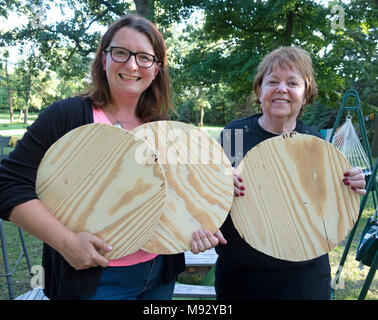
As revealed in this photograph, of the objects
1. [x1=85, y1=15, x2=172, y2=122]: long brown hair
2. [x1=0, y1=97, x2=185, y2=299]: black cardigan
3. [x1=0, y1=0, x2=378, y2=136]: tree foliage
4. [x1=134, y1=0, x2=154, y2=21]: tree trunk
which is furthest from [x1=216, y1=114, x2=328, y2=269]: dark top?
[x1=134, y1=0, x2=154, y2=21]: tree trunk

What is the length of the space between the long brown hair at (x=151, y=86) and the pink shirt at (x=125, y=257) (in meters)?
0.06

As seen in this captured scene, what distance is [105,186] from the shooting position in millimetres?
1249

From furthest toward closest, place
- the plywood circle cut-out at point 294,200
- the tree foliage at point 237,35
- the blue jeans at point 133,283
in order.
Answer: the tree foliage at point 237,35 → the plywood circle cut-out at point 294,200 → the blue jeans at point 133,283

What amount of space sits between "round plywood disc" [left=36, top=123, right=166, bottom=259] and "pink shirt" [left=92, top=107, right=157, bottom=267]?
11 cm

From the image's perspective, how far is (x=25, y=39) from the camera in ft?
38.3

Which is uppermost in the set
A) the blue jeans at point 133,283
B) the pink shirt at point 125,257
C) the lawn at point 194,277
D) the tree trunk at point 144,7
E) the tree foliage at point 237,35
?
the tree trunk at point 144,7

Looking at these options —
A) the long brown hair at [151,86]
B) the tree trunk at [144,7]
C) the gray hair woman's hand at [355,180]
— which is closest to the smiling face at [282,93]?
the gray hair woman's hand at [355,180]

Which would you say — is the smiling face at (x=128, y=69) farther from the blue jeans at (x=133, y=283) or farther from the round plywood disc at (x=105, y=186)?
the blue jeans at (x=133, y=283)

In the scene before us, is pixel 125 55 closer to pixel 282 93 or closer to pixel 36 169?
pixel 36 169

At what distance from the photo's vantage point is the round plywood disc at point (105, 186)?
1.22 meters

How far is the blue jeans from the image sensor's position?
1331mm

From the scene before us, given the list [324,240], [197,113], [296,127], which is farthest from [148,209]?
[197,113]

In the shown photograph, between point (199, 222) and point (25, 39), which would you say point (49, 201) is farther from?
point (25, 39)

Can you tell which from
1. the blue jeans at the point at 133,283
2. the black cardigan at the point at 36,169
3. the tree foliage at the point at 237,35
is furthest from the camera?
the tree foliage at the point at 237,35
